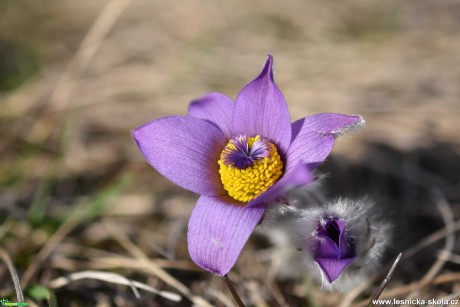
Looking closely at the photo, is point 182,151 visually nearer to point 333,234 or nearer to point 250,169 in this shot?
point 250,169

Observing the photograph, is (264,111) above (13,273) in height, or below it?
above

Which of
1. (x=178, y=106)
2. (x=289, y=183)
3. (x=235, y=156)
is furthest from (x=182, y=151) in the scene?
(x=178, y=106)

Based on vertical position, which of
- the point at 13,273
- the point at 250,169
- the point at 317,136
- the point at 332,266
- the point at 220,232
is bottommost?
the point at 13,273

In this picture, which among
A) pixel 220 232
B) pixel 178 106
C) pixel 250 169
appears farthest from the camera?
pixel 178 106

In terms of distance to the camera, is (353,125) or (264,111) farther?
(264,111)

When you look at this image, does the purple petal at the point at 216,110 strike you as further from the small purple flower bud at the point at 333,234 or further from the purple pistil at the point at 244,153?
the small purple flower bud at the point at 333,234
